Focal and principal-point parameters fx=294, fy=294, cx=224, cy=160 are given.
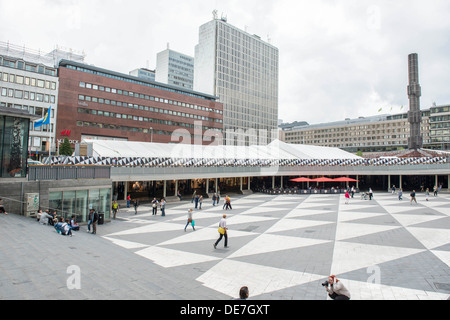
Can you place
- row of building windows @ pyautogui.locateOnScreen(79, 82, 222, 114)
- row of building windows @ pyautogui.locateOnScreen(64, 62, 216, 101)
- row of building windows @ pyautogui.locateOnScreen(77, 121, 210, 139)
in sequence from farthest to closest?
row of building windows @ pyautogui.locateOnScreen(64, 62, 216, 101) < row of building windows @ pyautogui.locateOnScreen(79, 82, 222, 114) < row of building windows @ pyautogui.locateOnScreen(77, 121, 210, 139)

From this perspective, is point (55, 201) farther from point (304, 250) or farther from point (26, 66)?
point (26, 66)

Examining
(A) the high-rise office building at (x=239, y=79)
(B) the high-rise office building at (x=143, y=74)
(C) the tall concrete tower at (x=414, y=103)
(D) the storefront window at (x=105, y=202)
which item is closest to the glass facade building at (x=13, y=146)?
(D) the storefront window at (x=105, y=202)

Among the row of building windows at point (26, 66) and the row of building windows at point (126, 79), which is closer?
the row of building windows at point (26, 66)

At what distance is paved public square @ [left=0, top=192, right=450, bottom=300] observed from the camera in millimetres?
8031

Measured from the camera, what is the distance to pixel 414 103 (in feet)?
200

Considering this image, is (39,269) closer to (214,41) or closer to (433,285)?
(433,285)

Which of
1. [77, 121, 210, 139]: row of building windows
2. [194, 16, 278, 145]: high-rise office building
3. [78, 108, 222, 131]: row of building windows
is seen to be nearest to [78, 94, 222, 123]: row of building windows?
[78, 108, 222, 131]: row of building windows

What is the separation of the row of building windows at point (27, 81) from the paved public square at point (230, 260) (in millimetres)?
46149

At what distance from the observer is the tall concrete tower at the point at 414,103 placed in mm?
60431

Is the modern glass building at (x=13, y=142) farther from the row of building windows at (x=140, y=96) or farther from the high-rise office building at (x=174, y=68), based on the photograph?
the high-rise office building at (x=174, y=68)

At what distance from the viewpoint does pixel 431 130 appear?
105438 mm

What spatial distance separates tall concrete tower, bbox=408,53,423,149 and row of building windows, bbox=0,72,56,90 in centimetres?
7129

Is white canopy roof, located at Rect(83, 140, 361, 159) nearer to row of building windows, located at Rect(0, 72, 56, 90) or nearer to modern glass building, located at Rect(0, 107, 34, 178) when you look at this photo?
modern glass building, located at Rect(0, 107, 34, 178)
